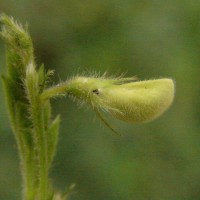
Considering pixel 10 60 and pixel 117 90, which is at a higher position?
pixel 10 60

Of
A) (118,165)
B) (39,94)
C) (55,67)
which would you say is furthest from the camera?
(55,67)

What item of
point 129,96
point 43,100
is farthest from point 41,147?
point 129,96

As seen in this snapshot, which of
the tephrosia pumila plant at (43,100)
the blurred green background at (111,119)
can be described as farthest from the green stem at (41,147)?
the blurred green background at (111,119)

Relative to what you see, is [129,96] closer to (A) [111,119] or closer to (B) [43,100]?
(B) [43,100]

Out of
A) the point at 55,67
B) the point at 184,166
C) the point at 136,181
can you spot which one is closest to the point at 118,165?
the point at 136,181

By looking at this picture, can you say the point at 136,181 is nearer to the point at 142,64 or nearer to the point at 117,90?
the point at 142,64

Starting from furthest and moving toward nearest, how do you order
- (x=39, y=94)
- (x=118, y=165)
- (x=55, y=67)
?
(x=55, y=67), (x=118, y=165), (x=39, y=94)
